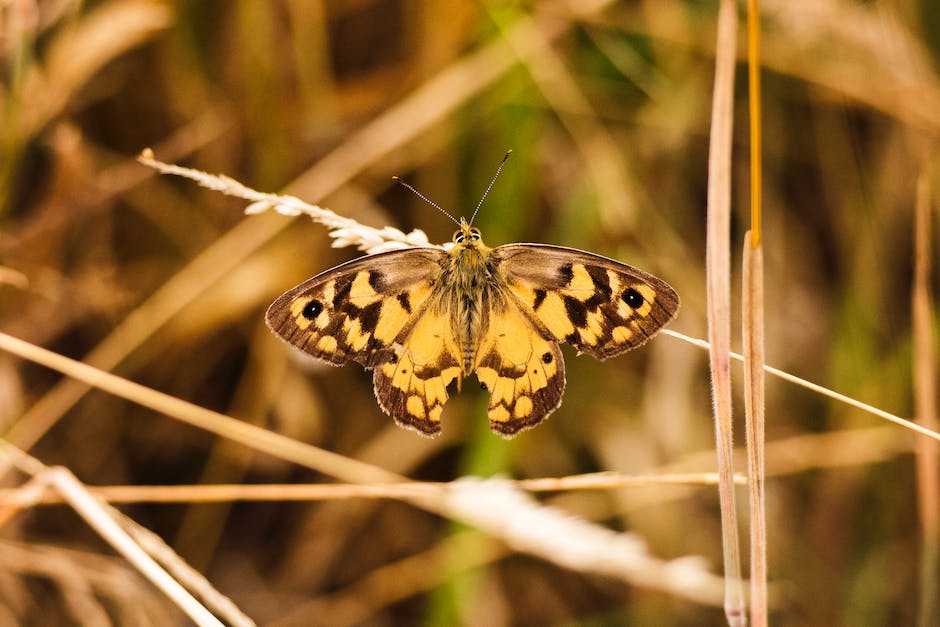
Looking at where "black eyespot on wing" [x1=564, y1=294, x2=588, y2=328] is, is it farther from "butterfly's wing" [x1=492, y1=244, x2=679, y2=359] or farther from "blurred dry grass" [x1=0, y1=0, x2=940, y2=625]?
"blurred dry grass" [x1=0, y1=0, x2=940, y2=625]

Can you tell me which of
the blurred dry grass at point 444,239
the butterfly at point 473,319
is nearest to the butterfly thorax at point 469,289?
the butterfly at point 473,319

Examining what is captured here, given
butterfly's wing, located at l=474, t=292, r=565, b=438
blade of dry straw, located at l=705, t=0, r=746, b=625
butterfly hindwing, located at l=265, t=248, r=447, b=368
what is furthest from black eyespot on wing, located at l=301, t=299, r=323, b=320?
blade of dry straw, located at l=705, t=0, r=746, b=625

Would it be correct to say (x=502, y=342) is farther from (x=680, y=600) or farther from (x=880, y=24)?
(x=880, y=24)

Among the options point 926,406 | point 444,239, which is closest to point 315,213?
point 444,239

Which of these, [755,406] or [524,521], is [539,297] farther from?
[755,406]

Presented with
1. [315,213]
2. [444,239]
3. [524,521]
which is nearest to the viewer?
[315,213]

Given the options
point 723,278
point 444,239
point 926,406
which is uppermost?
point 444,239

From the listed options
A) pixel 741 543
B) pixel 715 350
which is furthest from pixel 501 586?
pixel 715 350
